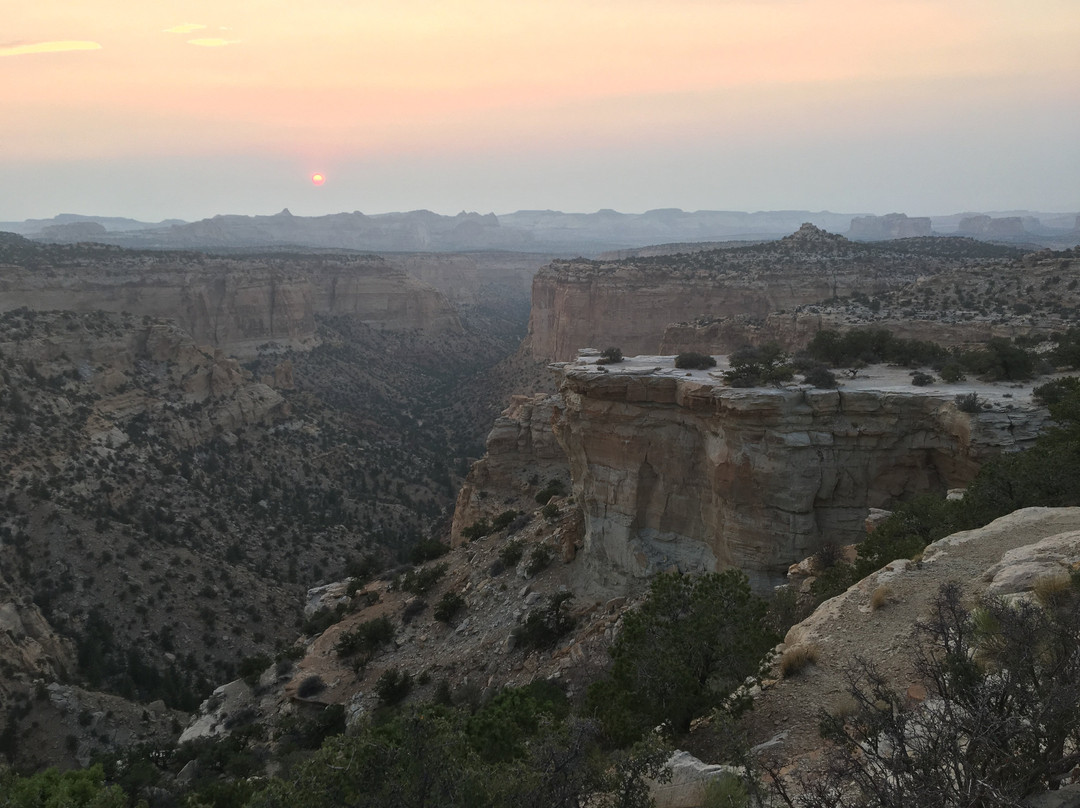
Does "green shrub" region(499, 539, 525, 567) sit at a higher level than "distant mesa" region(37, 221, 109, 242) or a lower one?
lower

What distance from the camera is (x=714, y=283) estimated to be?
173 feet

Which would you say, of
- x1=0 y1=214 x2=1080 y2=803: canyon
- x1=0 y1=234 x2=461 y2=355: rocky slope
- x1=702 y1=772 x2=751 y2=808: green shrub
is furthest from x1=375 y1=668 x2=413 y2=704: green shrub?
x1=0 y1=234 x2=461 y2=355: rocky slope

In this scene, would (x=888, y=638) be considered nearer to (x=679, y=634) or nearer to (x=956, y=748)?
(x=679, y=634)

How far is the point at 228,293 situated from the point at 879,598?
6385 centimetres

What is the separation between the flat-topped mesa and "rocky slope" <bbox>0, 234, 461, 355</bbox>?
45.2 m

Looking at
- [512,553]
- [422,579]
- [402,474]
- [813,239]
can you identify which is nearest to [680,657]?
[512,553]

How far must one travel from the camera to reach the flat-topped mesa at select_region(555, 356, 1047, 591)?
51.9ft

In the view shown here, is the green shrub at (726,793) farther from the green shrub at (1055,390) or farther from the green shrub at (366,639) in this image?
the green shrub at (366,639)

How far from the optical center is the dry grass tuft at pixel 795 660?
30.1ft

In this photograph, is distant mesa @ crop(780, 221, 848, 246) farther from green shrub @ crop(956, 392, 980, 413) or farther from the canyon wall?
green shrub @ crop(956, 392, 980, 413)

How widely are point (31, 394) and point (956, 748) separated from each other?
4136 centimetres

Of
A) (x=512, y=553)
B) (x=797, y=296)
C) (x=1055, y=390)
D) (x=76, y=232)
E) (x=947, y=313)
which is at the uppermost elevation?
(x=76, y=232)

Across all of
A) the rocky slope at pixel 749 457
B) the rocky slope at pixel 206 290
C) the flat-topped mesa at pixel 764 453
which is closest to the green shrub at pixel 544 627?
the rocky slope at pixel 749 457

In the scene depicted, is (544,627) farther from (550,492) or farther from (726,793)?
(726,793)
